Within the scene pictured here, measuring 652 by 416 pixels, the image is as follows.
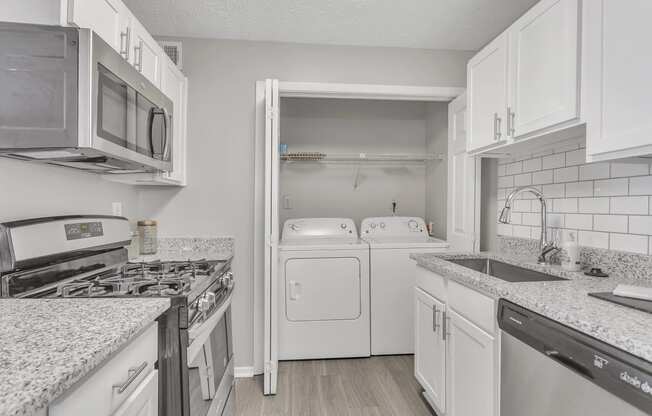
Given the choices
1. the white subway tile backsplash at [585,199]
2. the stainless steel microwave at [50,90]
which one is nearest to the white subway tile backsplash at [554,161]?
the white subway tile backsplash at [585,199]

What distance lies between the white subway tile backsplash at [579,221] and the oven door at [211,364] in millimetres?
1800

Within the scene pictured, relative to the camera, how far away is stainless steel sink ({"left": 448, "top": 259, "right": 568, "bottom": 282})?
5.27ft

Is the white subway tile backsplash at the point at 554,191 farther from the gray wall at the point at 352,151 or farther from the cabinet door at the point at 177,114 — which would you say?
the cabinet door at the point at 177,114

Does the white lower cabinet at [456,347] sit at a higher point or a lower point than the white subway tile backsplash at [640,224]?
lower

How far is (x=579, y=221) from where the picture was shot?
1.71 meters

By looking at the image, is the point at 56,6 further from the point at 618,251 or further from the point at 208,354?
the point at 618,251

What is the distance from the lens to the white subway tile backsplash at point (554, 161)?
1.81 metres

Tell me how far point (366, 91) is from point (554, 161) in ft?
4.24

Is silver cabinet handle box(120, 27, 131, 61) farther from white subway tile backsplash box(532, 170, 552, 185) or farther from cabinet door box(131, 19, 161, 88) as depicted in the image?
white subway tile backsplash box(532, 170, 552, 185)

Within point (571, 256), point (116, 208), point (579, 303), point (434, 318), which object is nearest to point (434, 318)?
point (434, 318)

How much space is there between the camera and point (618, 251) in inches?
58.6

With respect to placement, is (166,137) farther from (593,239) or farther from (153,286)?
(593,239)

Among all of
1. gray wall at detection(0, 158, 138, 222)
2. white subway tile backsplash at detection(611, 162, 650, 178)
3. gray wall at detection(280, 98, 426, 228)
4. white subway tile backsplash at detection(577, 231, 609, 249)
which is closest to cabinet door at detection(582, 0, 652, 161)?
white subway tile backsplash at detection(611, 162, 650, 178)

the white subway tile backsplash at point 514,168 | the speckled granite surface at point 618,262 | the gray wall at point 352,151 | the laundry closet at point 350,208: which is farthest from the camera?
the gray wall at point 352,151
